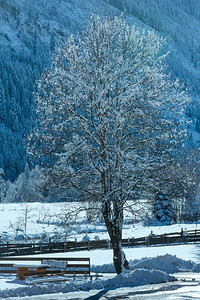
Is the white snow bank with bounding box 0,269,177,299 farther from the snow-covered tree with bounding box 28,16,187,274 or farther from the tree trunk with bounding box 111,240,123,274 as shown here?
the snow-covered tree with bounding box 28,16,187,274

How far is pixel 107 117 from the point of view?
15.8 metres

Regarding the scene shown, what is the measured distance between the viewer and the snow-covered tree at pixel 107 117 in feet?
49.6

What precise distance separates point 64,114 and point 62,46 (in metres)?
3.00

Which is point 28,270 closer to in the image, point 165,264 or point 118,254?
point 118,254

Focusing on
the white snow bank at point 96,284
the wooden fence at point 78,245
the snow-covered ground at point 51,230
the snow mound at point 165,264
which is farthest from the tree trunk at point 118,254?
the snow-covered ground at point 51,230

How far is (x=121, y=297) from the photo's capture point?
1166 centimetres

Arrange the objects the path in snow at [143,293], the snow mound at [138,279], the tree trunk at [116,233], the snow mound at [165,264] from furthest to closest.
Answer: the snow mound at [165,264]
the tree trunk at [116,233]
the snow mound at [138,279]
the path in snow at [143,293]

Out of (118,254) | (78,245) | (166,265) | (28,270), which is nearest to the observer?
(118,254)

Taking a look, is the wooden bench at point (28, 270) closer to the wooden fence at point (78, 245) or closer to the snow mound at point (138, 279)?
Answer: the snow mound at point (138, 279)

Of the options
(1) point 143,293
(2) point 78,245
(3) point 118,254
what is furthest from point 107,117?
(2) point 78,245

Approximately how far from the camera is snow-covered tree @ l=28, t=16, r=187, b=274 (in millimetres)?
15133

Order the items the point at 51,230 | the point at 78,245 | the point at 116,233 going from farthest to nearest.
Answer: the point at 51,230 < the point at 78,245 < the point at 116,233

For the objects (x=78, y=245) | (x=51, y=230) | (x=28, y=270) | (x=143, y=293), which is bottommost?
(x=51, y=230)

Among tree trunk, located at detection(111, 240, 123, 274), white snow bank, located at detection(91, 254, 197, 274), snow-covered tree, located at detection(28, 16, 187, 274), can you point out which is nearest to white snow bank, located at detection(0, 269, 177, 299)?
tree trunk, located at detection(111, 240, 123, 274)
